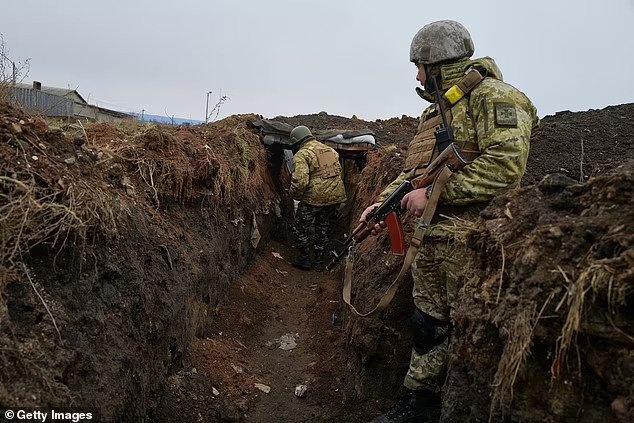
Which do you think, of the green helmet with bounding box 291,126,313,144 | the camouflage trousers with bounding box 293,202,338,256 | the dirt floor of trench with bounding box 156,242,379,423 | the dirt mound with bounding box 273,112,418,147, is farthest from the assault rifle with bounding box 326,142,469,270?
the dirt mound with bounding box 273,112,418,147

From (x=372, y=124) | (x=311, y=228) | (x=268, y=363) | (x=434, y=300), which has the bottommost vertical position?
(x=268, y=363)

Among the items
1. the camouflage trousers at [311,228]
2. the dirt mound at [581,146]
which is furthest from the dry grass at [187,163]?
the dirt mound at [581,146]

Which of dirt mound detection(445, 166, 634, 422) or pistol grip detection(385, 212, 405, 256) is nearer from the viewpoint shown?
dirt mound detection(445, 166, 634, 422)

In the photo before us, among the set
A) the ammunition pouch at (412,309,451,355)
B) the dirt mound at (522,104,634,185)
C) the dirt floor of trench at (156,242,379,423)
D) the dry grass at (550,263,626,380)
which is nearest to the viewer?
the dry grass at (550,263,626,380)

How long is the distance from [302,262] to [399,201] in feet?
18.1

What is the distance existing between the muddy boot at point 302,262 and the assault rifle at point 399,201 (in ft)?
15.3

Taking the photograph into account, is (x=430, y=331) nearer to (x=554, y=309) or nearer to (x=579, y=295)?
(x=554, y=309)

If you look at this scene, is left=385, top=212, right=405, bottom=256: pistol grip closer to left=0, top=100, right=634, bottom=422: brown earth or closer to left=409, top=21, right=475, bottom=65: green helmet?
left=0, top=100, right=634, bottom=422: brown earth

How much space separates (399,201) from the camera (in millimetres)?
3449

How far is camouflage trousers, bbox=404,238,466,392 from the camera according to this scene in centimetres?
306

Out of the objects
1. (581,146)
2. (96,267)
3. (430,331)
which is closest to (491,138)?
(430,331)

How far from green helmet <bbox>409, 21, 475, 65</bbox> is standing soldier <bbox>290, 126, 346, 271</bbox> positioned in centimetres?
539

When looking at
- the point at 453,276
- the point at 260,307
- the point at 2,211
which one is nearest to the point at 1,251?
the point at 2,211

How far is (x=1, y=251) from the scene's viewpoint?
2.33 meters
